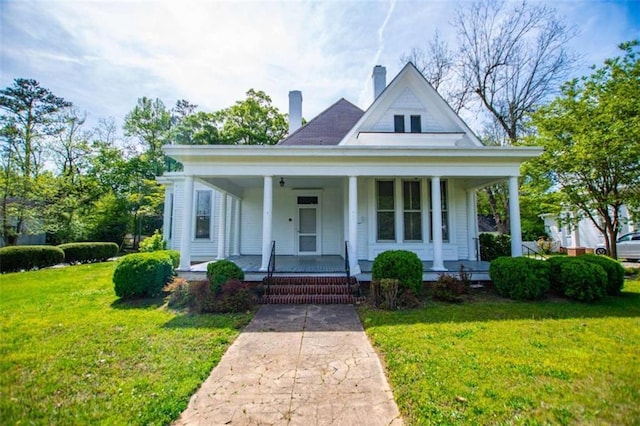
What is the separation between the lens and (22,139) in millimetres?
18953

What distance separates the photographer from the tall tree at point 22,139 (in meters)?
15.4

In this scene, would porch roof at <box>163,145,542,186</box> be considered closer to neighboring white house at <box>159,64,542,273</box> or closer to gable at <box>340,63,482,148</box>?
neighboring white house at <box>159,64,542,273</box>

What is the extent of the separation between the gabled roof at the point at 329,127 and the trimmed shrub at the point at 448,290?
731 centimetres

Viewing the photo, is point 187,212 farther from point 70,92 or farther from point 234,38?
point 234,38

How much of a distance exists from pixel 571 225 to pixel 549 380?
469 inches

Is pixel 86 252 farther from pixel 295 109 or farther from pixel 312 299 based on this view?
pixel 312 299

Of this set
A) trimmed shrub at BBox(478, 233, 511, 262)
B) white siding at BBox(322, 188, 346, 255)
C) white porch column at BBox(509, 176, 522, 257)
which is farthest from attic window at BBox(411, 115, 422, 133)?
trimmed shrub at BBox(478, 233, 511, 262)

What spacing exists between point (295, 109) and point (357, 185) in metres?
7.23

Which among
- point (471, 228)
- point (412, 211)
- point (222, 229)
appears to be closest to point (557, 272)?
point (471, 228)

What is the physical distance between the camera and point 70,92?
22.2 feet

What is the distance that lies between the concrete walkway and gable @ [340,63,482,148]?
7.76m

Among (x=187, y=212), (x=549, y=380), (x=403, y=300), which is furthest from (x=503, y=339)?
(x=187, y=212)

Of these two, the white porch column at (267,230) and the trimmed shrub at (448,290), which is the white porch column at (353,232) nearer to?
the trimmed shrub at (448,290)

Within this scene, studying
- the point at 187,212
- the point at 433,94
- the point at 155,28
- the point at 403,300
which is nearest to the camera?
the point at 155,28
